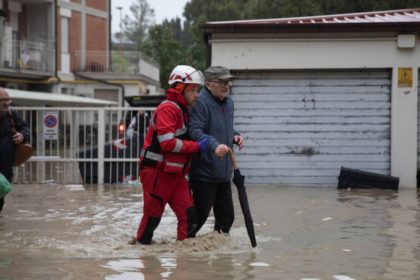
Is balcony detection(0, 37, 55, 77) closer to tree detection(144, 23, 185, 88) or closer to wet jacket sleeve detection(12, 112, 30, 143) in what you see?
tree detection(144, 23, 185, 88)

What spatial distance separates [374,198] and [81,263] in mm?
6929

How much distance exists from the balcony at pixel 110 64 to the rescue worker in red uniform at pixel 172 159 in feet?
119

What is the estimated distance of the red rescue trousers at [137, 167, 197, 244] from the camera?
818cm

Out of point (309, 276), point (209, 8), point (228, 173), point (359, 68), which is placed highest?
point (209, 8)

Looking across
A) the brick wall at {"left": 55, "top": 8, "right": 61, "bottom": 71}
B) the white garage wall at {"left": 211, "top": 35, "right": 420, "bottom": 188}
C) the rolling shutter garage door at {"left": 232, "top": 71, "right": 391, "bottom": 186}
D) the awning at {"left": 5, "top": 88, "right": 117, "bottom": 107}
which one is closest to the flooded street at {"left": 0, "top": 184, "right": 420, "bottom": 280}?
the rolling shutter garage door at {"left": 232, "top": 71, "right": 391, "bottom": 186}

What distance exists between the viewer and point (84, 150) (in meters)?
16.3

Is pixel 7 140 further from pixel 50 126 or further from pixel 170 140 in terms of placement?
pixel 50 126

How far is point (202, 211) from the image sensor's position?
8523 millimetres

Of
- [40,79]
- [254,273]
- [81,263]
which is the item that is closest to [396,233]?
[254,273]

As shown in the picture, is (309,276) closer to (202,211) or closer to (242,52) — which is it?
(202,211)

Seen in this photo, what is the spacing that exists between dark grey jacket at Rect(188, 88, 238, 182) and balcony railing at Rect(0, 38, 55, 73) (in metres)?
27.7

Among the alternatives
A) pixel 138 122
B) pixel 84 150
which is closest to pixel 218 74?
pixel 138 122

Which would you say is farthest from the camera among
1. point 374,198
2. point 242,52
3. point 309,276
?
point 242,52

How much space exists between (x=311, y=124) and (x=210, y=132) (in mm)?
7430
